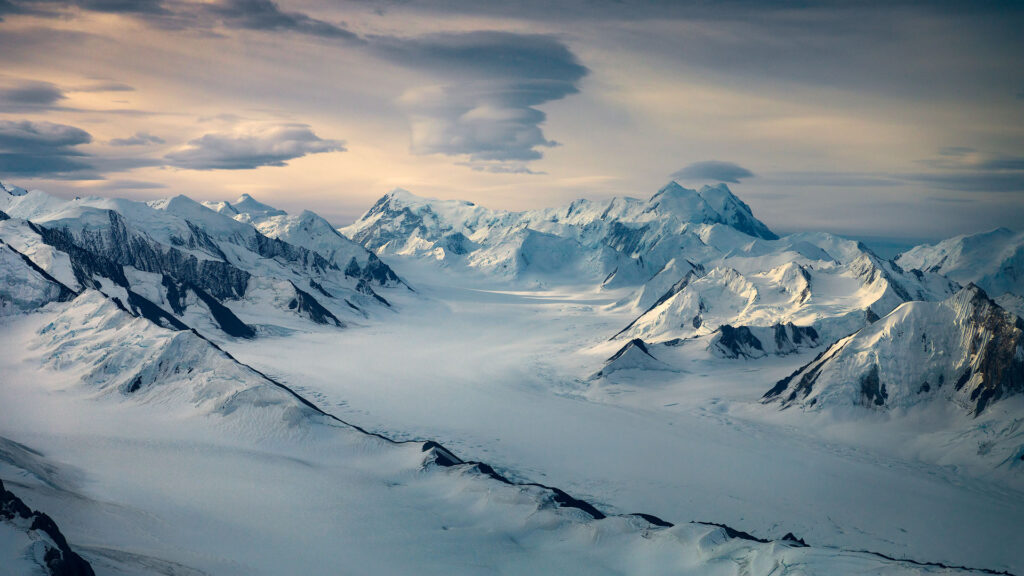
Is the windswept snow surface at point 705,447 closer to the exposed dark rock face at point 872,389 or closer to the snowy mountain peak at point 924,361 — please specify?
the exposed dark rock face at point 872,389

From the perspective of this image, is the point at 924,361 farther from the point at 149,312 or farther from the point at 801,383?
the point at 149,312

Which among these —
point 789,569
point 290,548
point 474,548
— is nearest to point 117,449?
point 290,548

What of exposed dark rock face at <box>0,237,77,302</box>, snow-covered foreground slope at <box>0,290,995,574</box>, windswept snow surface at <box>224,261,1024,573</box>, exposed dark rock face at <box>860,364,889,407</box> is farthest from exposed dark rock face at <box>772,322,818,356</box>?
exposed dark rock face at <box>0,237,77,302</box>

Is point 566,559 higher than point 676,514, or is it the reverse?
point 566,559

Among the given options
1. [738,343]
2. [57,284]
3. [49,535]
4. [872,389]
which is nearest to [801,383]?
[872,389]

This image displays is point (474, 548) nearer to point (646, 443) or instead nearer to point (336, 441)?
point (336, 441)

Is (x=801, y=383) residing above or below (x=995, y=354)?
below
